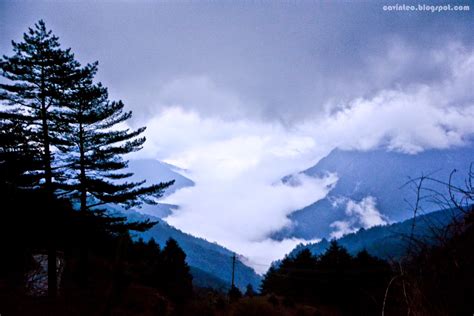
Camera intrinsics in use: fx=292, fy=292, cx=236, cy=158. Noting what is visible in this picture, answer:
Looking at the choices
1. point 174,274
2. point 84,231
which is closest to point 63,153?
point 84,231

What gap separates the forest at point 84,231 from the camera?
5.48ft

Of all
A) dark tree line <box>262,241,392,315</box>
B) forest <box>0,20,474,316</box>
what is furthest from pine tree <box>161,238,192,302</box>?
dark tree line <box>262,241,392,315</box>

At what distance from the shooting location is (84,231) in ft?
38.7

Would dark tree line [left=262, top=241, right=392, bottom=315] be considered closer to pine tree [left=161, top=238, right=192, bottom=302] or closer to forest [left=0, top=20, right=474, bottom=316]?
forest [left=0, top=20, right=474, bottom=316]

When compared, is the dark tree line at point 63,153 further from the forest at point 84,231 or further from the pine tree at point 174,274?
the pine tree at point 174,274

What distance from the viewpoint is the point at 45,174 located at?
47.0 feet

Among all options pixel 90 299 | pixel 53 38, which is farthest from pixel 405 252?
pixel 53 38

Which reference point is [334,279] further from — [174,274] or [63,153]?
[63,153]

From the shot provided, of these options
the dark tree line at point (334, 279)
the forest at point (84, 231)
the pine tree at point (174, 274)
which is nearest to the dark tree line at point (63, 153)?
the forest at point (84, 231)

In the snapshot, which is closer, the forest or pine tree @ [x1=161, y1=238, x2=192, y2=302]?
the forest

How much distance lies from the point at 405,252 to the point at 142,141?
1759cm

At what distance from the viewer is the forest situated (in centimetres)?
167

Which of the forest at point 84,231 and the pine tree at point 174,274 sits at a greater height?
the forest at point 84,231

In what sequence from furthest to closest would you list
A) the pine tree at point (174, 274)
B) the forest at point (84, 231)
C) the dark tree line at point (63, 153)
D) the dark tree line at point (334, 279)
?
the dark tree line at point (334, 279)
the pine tree at point (174, 274)
the dark tree line at point (63, 153)
the forest at point (84, 231)
